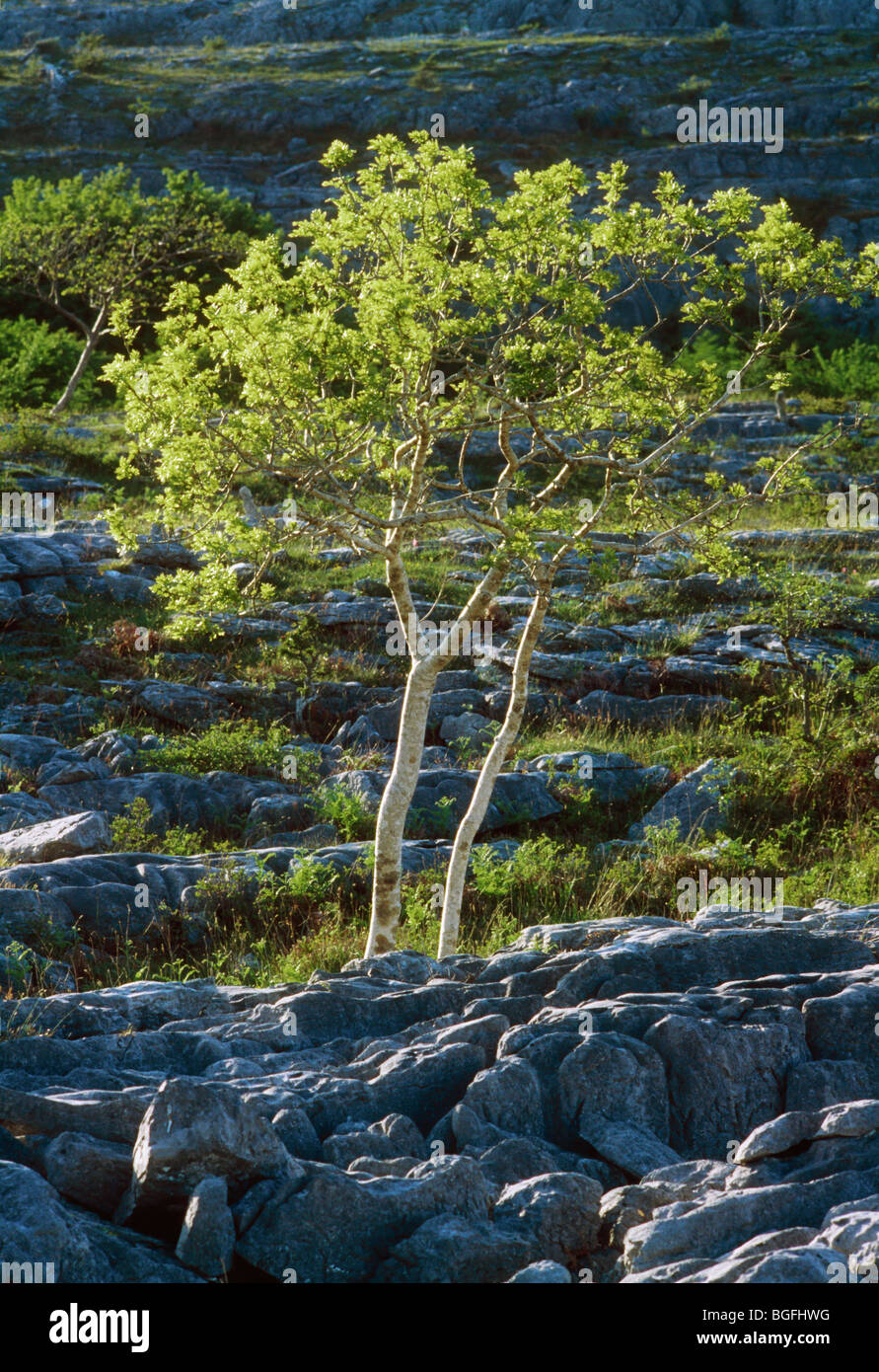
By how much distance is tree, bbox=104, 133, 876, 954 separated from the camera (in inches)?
355

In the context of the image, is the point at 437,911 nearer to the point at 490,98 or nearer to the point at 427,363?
the point at 427,363

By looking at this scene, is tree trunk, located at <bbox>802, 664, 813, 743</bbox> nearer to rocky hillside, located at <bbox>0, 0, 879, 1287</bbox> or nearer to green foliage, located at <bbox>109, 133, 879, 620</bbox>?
rocky hillside, located at <bbox>0, 0, 879, 1287</bbox>

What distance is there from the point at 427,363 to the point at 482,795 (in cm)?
433

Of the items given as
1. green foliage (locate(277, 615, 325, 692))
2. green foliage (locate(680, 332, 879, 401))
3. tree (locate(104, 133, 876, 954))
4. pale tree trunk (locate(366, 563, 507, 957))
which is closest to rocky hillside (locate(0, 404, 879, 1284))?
green foliage (locate(277, 615, 325, 692))

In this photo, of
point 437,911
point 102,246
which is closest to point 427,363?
point 437,911

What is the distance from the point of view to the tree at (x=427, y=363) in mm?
9023

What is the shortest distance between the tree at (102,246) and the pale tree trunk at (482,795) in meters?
28.5

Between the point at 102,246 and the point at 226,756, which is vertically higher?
the point at 102,246

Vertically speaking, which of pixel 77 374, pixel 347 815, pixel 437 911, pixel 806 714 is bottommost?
pixel 437 911

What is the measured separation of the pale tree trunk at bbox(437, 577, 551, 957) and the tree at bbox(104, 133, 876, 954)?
0.03 meters

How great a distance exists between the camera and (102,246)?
1497 inches

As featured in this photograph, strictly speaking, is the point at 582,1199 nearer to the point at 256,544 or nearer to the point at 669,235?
the point at 256,544

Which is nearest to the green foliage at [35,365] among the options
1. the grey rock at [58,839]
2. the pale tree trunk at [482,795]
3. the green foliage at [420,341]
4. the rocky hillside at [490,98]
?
the rocky hillside at [490,98]

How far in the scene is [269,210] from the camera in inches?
2181
